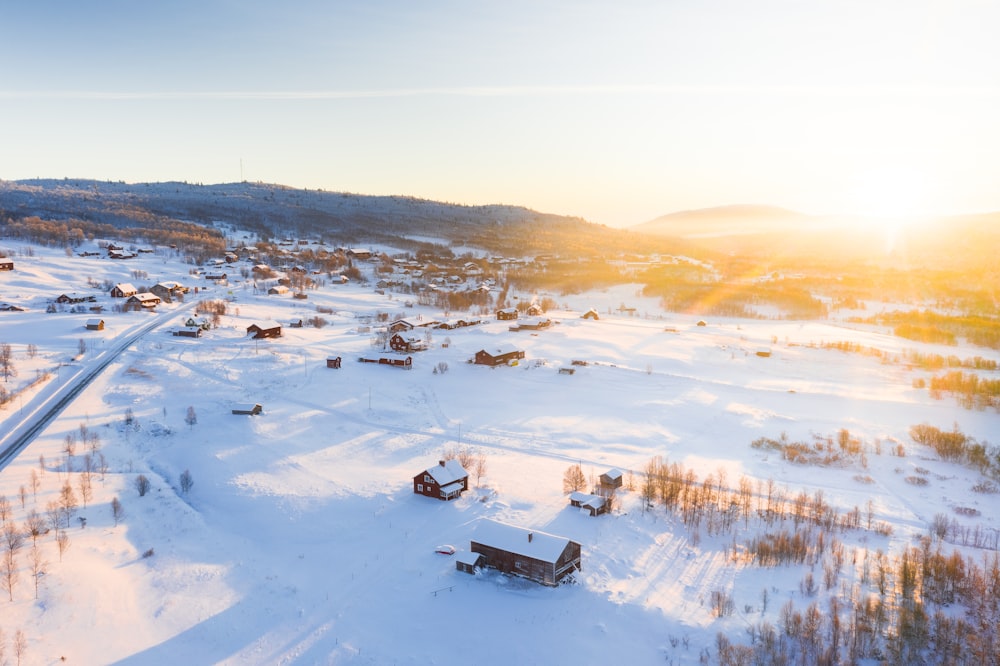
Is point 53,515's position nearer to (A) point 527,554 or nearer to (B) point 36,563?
(B) point 36,563

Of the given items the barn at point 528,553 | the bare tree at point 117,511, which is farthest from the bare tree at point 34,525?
the barn at point 528,553

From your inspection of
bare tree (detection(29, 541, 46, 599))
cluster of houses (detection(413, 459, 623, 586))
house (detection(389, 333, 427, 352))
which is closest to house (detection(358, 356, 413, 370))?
house (detection(389, 333, 427, 352))

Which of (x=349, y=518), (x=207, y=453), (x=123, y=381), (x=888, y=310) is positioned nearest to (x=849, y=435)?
(x=349, y=518)

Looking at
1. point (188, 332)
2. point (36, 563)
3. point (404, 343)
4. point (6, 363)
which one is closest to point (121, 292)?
point (188, 332)

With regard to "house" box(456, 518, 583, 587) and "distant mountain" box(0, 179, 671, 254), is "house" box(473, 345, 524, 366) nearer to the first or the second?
"house" box(456, 518, 583, 587)

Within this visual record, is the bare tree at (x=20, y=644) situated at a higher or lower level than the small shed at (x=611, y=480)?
lower

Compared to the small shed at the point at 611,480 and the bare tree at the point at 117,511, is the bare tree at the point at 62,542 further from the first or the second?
the small shed at the point at 611,480

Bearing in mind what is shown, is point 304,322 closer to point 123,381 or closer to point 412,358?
point 412,358
